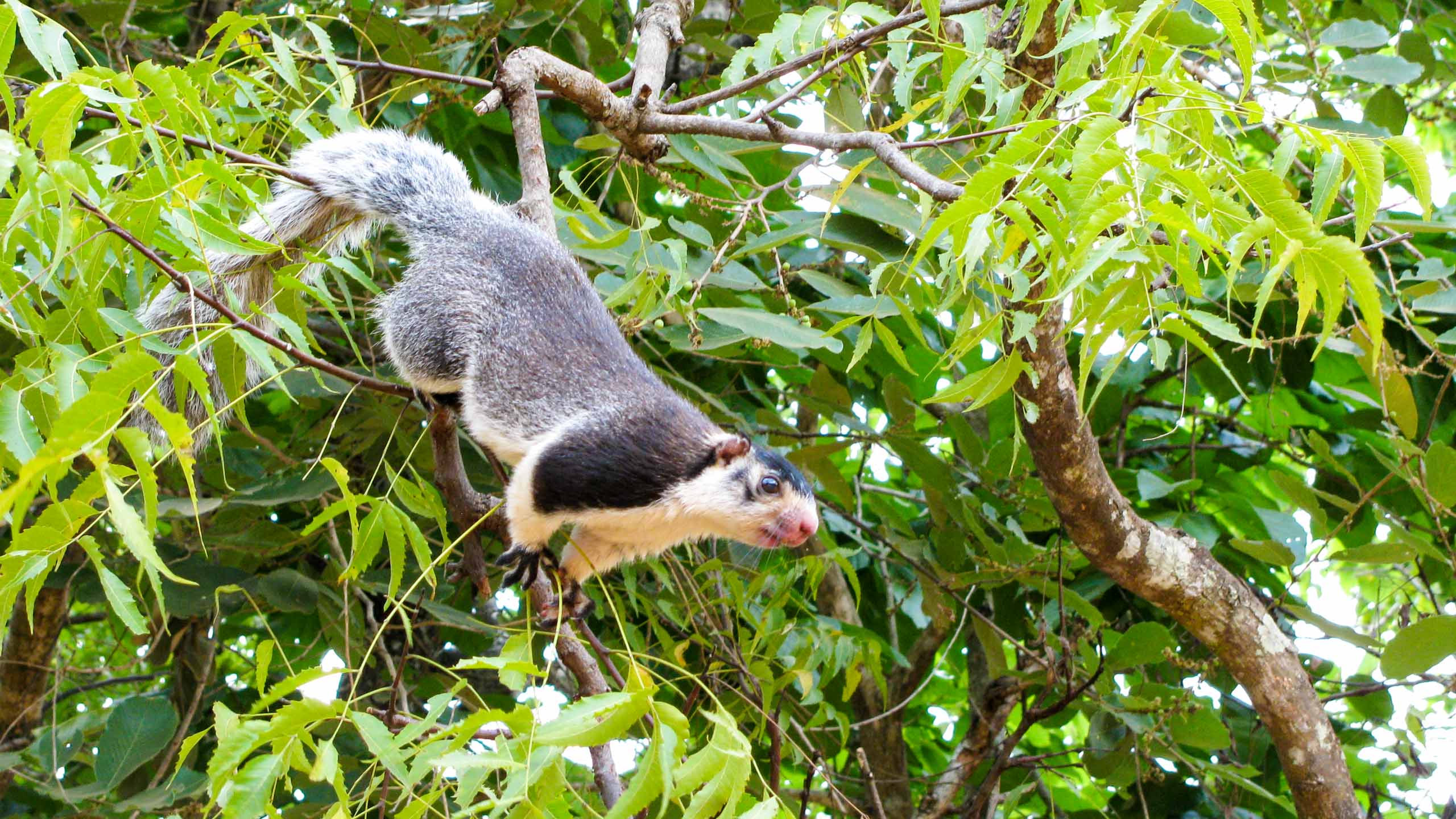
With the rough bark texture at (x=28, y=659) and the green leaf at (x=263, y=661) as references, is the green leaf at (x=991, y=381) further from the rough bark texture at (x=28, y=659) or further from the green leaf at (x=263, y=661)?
the rough bark texture at (x=28, y=659)

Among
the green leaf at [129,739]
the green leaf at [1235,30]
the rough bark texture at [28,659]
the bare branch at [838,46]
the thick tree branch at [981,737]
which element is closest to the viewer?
the green leaf at [1235,30]

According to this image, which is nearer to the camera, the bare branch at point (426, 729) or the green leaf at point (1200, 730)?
the bare branch at point (426, 729)

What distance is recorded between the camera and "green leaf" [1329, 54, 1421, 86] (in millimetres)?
3309

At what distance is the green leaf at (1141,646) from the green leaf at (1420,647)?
1.77 ft

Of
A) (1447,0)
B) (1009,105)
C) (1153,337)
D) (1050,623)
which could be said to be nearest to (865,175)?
(1009,105)

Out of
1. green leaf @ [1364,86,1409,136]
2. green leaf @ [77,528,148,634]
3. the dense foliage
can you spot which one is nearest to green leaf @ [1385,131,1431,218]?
the dense foliage

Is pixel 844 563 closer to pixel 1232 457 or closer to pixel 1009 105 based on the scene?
pixel 1009 105

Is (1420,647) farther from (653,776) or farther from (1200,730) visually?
A: (653,776)

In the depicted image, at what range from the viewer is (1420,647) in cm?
291

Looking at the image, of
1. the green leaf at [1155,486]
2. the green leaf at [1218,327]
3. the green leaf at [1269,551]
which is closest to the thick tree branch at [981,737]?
the green leaf at [1155,486]

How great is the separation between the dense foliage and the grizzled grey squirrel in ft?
0.49

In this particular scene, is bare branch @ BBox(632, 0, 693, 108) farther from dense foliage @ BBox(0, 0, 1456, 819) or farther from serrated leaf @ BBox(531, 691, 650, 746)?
serrated leaf @ BBox(531, 691, 650, 746)

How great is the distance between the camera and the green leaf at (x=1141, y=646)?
333 cm

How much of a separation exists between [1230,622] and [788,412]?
2.24 meters
